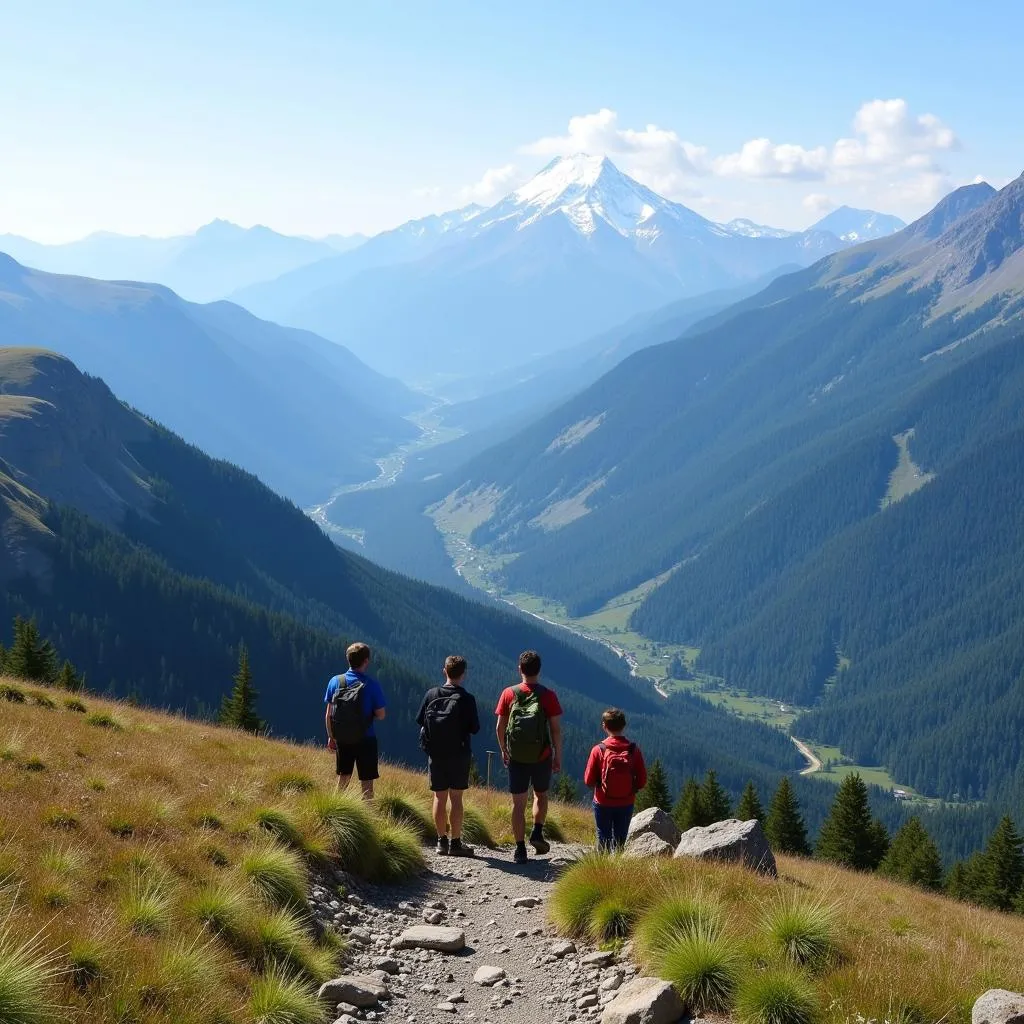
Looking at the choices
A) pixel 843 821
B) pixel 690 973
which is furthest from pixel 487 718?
pixel 690 973

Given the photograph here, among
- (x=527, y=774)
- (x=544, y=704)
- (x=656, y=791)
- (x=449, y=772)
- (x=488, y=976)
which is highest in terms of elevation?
(x=544, y=704)

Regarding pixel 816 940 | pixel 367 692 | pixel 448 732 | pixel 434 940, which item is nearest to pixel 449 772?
pixel 448 732

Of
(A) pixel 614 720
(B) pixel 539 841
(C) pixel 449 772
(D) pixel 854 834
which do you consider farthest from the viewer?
(D) pixel 854 834

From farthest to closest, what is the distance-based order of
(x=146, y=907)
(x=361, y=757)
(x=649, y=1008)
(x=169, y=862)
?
(x=361, y=757), (x=169, y=862), (x=146, y=907), (x=649, y=1008)

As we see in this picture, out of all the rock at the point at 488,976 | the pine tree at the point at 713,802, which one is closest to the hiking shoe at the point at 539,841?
the rock at the point at 488,976

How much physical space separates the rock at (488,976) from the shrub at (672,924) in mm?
1841

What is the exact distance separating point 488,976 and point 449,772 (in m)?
5.19

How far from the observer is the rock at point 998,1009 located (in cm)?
919

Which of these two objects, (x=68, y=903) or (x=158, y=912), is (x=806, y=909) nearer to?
(x=158, y=912)

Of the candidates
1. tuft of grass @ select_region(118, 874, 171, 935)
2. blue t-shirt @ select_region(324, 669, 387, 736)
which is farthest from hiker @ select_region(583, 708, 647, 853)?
tuft of grass @ select_region(118, 874, 171, 935)

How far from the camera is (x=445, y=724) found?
16531mm

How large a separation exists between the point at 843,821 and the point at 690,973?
57500mm

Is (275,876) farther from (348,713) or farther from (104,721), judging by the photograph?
(104,721)

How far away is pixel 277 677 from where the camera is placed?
139250 millimetres
